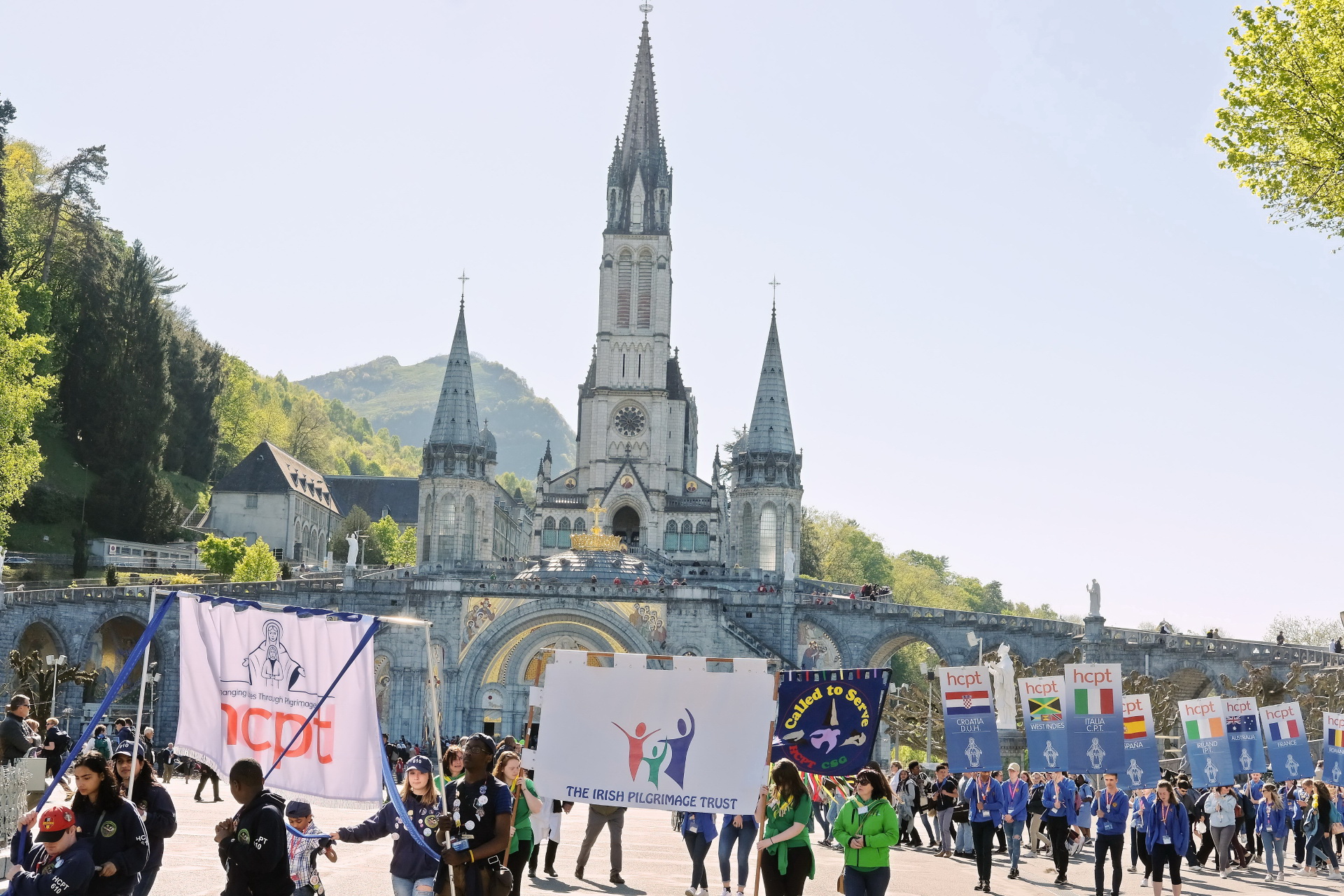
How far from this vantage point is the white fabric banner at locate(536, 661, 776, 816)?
13.5 meters

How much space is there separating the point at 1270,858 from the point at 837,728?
40.1 ft

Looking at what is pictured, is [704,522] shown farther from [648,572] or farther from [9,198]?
[9,198]

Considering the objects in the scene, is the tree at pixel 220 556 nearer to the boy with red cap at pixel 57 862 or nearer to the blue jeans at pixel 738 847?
the blue jeans at pixel 738 847

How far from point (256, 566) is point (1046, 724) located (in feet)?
179

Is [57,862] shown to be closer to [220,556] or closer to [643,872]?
[643,872]

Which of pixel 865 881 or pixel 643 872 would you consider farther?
pixel 643 872

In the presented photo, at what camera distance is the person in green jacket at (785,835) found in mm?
12789

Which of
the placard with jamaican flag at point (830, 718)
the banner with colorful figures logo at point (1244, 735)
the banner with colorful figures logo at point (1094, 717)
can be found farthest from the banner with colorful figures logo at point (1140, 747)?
the placard with jamaican flag at point (830, 718)

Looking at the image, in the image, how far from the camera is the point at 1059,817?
21109 mm

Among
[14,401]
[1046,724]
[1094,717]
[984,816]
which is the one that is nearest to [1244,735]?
[1094,717]

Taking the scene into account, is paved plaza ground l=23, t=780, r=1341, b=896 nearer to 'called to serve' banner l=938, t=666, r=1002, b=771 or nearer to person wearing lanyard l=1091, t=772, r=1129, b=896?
person wearing lanyard l=1091, t=772, r=1129, b=896

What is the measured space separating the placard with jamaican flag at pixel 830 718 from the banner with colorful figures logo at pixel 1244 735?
12.5 metres

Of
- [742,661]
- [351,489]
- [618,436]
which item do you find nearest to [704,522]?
[618,436]

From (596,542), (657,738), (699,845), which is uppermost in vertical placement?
(596,542)
